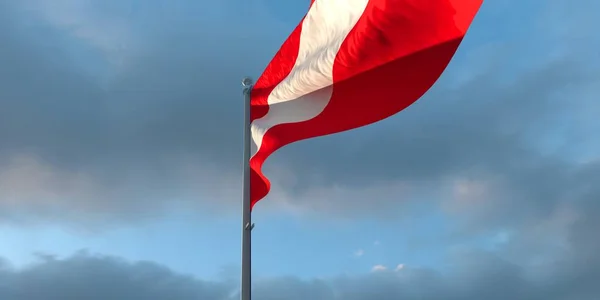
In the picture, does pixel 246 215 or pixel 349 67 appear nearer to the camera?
pixel 349 67

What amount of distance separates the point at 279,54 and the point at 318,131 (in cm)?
220

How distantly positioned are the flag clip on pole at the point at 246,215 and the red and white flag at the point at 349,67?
414mm

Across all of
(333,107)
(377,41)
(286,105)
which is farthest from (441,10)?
(286,105)

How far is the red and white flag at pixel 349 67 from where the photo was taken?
44.9 feet

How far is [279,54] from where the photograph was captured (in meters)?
17.5

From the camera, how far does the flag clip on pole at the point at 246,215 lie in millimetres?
15367

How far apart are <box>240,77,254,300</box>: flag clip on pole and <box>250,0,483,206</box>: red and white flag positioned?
0.41 m

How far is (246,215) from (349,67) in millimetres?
4023

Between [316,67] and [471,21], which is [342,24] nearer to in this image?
[316,67]

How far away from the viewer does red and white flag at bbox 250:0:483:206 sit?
13.7 m

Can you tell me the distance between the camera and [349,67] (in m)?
15.3

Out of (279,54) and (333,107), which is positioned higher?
(279,54)

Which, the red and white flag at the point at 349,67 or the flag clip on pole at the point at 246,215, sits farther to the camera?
the flag clip on pole at the point at 246,215

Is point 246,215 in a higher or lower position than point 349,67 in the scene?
lower
